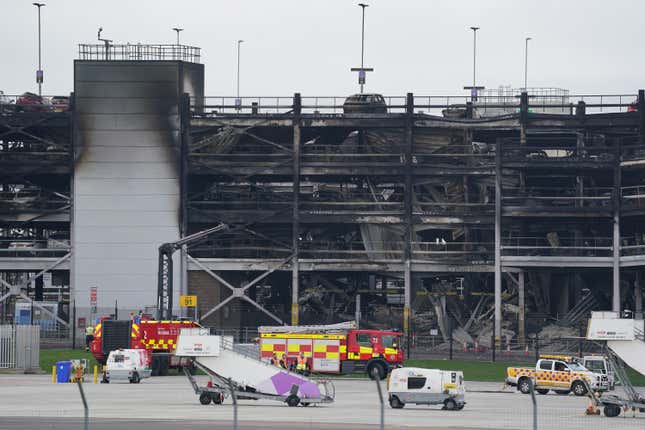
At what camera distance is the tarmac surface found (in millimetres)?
47781

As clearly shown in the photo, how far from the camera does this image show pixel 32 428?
45.7 m

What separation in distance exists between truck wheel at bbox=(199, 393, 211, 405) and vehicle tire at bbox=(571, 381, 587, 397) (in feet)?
67.2

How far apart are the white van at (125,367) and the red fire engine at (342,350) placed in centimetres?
872

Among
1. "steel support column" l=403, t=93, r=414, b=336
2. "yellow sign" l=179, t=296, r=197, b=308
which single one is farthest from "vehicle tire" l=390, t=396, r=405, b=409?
"steel support column" l=403, t=93, r=414, b=336

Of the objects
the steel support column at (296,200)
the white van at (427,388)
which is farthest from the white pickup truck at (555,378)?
the steel support column at (296,200)

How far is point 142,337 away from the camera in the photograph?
82.9 m

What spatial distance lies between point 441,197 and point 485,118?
7794 millimetres

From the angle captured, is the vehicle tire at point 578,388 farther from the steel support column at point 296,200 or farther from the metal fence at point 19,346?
the steel support column at point 296,200

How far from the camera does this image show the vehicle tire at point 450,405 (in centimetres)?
5688

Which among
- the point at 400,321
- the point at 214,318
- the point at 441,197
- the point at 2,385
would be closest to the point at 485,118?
the point at 441,197

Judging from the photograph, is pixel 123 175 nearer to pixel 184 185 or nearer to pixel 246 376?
pixel 184 185

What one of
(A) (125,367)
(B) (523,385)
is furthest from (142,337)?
(B) (523,385)

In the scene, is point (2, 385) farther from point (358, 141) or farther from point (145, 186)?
point (358, 141)

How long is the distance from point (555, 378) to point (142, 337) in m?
26.1
